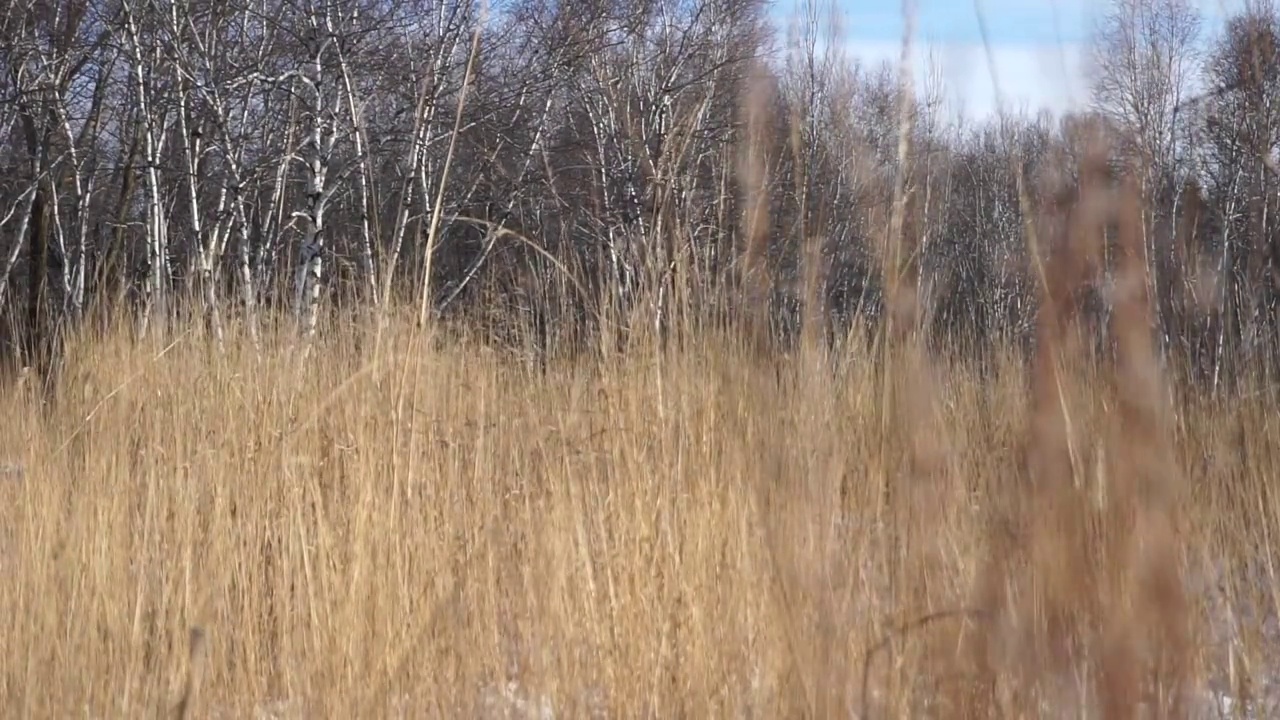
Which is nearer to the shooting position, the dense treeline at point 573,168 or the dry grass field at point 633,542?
the dry grass field at point 633,542

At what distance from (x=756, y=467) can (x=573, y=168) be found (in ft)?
26.9

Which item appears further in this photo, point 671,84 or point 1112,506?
point 671,84

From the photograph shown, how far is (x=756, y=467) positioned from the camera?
1609 mm

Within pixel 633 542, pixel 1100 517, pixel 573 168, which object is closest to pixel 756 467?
pixel 633 542

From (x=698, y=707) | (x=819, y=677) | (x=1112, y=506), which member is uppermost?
(x=1112, y=506)

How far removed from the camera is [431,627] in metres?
2.17

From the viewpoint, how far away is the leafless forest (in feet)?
2.92

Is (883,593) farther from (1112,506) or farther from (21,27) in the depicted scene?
(21,27)

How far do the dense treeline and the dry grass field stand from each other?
0.64 feet

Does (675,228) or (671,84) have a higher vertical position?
(671,84)

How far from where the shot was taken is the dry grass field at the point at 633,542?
886mm

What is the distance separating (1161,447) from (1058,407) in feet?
0.26

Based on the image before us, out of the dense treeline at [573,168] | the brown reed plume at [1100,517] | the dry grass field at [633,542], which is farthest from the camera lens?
the dense treeline at [573,168]

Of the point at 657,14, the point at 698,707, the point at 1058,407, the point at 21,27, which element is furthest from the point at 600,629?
the point at 657,14
